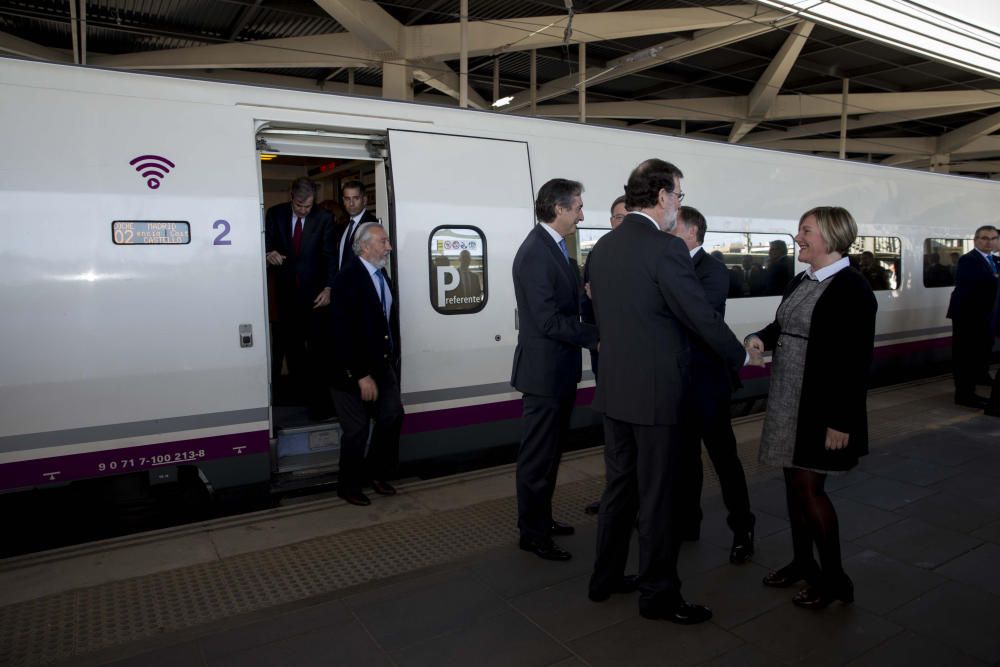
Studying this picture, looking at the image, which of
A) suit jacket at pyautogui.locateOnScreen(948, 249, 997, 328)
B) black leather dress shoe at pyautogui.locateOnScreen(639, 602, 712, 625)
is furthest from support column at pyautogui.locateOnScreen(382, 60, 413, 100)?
black leather dress shoe at pyautogui.locateOnScreen(639, 602, 712, 625)

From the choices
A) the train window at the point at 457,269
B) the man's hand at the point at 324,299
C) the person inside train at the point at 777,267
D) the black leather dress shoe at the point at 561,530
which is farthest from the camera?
the person inside train at the point at 777,267

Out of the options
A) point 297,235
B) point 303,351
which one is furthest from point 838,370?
point 303,351

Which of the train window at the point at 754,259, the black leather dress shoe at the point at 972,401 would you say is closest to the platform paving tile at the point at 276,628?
the train window at the point at 754,259

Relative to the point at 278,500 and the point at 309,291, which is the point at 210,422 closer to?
the point at 278,500

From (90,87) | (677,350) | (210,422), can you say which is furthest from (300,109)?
(677,350)

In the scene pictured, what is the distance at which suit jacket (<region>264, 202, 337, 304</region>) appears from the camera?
5.75 metres

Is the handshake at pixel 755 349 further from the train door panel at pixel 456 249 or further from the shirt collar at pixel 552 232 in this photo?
the train door panel at pixel 456 249

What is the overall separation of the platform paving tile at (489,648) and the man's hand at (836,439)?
150 centimetres

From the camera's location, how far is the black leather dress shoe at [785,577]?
3582 millimetres

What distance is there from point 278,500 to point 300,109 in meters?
2.77

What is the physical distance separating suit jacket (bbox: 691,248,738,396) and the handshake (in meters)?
0.26

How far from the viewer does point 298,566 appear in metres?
3.92

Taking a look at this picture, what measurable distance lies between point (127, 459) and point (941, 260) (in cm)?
1046

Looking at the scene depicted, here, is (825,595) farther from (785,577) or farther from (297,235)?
(297,235)
